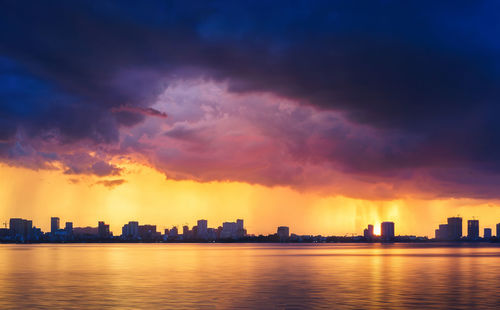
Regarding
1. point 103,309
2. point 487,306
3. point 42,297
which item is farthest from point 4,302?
point 487,306

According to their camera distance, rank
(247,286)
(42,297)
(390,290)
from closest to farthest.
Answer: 1. (42,297)
2. (390,290)
3. (247,286)

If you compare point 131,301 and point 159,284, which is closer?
point 131,301

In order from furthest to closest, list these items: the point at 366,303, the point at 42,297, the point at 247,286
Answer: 1. the point at 247,286
2. the point at 42,297
3. the point at 366,303

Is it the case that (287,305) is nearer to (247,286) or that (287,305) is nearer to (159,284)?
(247,286)

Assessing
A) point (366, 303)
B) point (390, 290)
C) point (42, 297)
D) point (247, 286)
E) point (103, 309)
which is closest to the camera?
point (103, 309)

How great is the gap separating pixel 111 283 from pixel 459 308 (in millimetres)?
52819

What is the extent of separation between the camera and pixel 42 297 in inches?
2638

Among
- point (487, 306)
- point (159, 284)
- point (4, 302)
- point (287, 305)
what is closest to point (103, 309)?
point (4, 302)

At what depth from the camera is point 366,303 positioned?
60719mm

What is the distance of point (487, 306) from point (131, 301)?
40.8m

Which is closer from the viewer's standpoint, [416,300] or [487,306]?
[487,306]

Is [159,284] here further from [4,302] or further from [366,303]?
[366,303]

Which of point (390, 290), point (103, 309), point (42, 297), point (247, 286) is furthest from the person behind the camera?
point (247, 286)

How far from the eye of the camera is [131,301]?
6297cm
